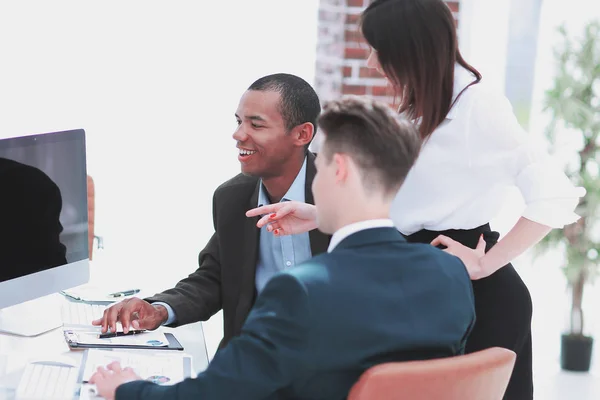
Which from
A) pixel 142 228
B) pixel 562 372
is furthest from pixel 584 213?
pixel 142 228

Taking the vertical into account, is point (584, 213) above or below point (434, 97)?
below

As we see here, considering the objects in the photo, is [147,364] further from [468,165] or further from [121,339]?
[468,165]

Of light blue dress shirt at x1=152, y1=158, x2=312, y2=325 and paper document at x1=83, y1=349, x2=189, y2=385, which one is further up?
light blue dress shirt at x1=152, y1=158, x2=312, y2=325

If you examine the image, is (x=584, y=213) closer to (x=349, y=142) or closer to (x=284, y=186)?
(x=284, y=186)

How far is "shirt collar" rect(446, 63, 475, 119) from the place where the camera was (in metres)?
1.97

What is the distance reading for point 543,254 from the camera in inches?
164

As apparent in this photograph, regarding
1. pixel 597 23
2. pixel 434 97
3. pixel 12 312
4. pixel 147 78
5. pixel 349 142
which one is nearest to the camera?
pixel 349 142

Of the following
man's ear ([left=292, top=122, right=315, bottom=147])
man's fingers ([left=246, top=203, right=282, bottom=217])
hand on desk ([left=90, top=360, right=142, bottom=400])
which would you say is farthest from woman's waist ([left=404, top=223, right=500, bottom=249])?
hand on desk ([left=90, top=360, right=142, bottom=400])

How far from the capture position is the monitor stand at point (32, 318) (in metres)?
2.15

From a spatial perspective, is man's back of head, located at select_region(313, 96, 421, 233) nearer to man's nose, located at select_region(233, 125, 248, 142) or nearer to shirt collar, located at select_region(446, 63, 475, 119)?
shirt collar, located at select_region(446, 63, 475, 119)

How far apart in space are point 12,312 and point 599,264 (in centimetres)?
279

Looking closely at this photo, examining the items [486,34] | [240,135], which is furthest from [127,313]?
[486,34]

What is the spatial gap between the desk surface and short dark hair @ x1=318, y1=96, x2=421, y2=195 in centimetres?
66

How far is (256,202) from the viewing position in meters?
2.37
